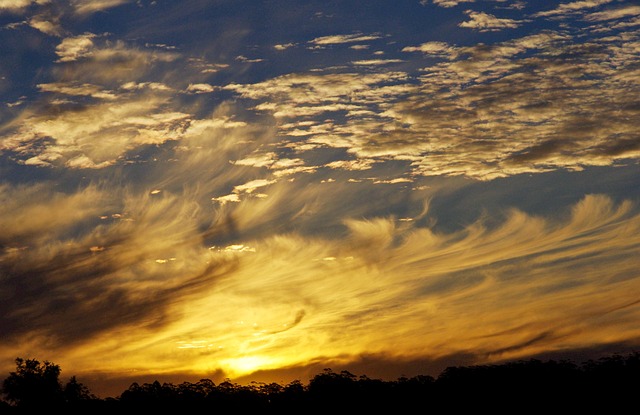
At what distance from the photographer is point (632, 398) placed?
117312 mm

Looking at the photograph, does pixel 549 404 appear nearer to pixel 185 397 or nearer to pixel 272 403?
pixel 272 403

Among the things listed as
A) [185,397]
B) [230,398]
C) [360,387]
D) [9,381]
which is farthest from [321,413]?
[9,381]

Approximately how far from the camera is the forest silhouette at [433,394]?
121 metres

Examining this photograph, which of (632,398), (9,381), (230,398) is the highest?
(9,381)

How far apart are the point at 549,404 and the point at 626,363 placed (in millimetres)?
17115

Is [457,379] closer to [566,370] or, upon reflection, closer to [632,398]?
[566,370]

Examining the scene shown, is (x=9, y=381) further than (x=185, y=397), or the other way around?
(x=9, y=381)

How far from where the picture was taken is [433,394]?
12706 centimetres

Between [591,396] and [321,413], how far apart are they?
137 feet

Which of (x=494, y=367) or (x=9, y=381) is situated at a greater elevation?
(x=9, y=381)

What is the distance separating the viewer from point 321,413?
423ft

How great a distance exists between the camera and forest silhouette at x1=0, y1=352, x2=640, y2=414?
396 feet

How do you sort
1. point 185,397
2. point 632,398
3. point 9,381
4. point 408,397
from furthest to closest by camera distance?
point 9,381
point 185,397
point 408,397
point 632,398

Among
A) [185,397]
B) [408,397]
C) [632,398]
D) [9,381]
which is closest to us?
[632,398]
